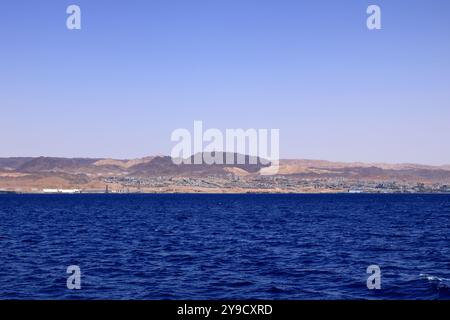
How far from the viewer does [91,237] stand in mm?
65812

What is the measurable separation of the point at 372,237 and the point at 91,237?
35.0m

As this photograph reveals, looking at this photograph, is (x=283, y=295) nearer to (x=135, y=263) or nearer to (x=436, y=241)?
(x=135, y=263)

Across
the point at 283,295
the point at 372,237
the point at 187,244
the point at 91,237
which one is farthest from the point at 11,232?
the point at 283,295

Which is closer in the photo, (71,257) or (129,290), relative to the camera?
(129,290)

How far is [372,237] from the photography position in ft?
211
